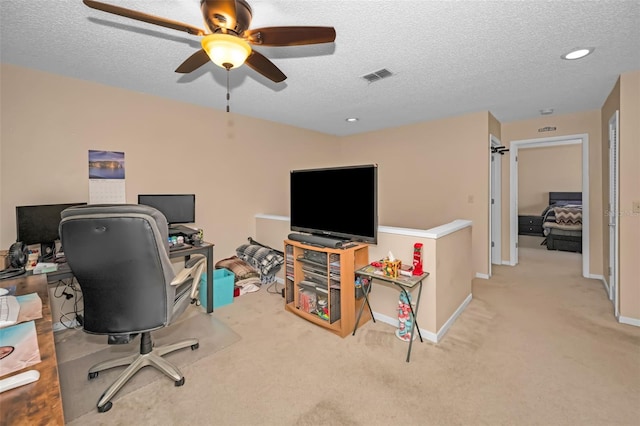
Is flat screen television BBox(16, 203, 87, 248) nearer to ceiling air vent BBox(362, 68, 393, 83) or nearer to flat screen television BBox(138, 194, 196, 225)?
flat screen television BBox(138, 194, 196, 225)

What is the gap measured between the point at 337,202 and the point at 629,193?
9.28ft

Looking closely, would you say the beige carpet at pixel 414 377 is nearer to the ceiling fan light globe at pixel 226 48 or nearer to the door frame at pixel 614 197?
the door frame at pixel 614 197

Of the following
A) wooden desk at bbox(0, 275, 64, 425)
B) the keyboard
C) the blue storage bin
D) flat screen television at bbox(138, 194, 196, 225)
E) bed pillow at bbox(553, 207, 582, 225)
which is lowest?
the blue storage bin

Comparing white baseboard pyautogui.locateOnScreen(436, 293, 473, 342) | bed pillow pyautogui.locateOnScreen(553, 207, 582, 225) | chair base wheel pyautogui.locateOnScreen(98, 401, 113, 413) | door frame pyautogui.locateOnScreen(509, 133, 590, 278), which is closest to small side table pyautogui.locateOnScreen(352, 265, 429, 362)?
white baseboard pyautogui.locateOnScreen(436, 293, 473, 342)

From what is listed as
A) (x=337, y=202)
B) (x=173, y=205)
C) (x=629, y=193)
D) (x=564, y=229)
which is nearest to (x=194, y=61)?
(x=337, y=202)

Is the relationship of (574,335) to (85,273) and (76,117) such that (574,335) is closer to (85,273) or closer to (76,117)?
(85,273)

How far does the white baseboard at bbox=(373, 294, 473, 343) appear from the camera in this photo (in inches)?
95.6

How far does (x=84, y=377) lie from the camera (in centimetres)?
201

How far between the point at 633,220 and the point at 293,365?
345 cm

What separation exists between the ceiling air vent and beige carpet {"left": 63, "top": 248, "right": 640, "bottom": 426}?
95.0 inches

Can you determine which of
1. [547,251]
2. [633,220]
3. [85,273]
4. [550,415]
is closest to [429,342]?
[550,415]

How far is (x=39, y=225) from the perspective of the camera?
2402 mm

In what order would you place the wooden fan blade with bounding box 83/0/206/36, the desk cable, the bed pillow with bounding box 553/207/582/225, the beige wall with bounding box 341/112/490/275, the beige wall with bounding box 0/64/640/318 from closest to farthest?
the wooden fan blade with bounding box 83/0/206/36, the beige wall with bounding box 0/64/640/318, the desk cable, the beige wall with bounding box 341/112/490/275, the bed pillow with bounding box 553/207/582/225

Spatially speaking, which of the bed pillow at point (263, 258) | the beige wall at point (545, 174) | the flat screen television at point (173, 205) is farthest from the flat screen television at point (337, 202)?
the beige wall at point (545, 174)
